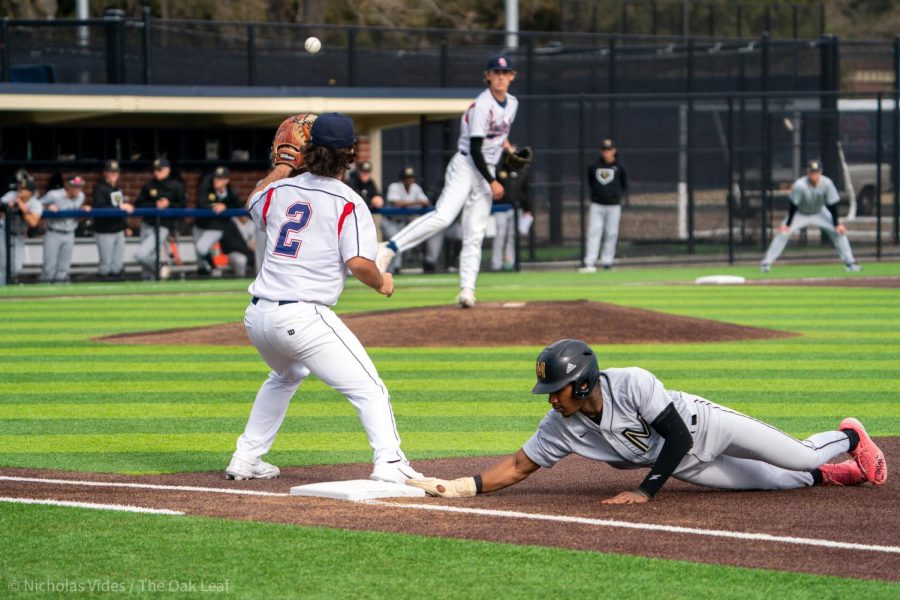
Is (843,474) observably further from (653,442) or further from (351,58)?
(351,58)

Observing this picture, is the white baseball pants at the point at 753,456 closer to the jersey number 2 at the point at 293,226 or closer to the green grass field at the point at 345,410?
the green grass field at the point at 345,410

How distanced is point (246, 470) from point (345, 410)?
2.82 meters

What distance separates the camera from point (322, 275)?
653 centimetres

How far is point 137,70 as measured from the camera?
2308 cm

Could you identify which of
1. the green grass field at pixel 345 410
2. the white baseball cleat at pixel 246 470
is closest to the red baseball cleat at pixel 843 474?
the green grass field at pixel 345 410

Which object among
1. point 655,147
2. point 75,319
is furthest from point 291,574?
point 655,147

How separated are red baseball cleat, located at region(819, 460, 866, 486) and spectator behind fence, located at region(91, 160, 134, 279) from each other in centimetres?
1550

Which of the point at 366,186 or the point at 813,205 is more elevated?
the point at 366,186

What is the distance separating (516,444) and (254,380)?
3403 millimetres

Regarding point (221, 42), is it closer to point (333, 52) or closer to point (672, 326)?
point (333, 52)

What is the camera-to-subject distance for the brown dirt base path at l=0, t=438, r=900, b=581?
5512mm

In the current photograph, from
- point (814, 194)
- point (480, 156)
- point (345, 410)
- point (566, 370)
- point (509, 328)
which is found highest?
point (480, 156)

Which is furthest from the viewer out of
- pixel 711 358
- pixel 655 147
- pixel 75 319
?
pixel 655 147

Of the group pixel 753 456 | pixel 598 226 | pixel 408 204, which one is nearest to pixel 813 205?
pixel 598 226
